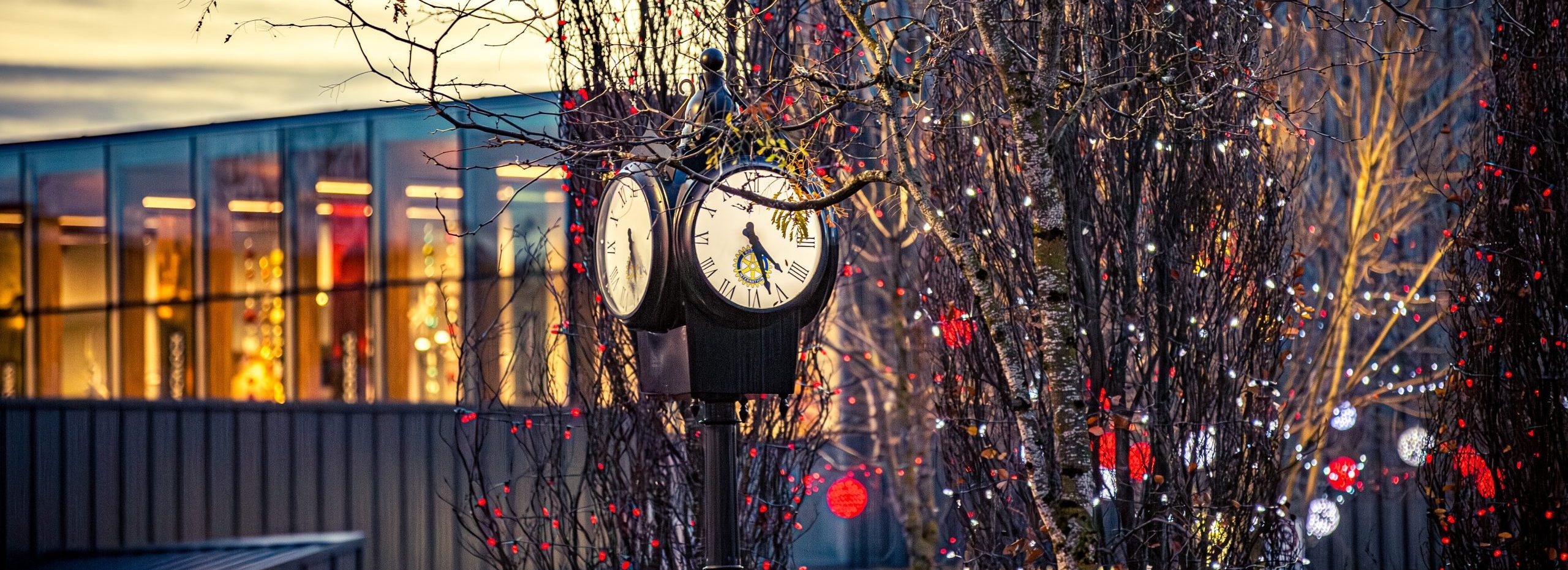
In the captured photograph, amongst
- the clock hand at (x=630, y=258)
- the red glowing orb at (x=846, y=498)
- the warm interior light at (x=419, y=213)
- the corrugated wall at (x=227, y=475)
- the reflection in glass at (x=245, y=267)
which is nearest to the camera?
the clock hand at (x=630, y=258)

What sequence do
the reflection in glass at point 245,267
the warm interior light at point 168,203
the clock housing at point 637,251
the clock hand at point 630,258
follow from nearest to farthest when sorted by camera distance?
the clock housing at point 637,251 < the clock hand at point 630,258 < the reflection in glass at point 245,267 < the warm interior light at point 168,203

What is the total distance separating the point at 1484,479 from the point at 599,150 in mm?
5405

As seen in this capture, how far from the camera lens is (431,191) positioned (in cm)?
1703

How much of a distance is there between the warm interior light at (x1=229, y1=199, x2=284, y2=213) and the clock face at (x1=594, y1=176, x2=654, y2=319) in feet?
49.3

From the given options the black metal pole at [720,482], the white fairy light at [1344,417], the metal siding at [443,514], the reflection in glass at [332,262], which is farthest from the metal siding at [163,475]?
the reflection in glass at [332,262]

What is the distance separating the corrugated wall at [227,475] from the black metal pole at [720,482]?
14.5ft

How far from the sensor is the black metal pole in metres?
3.94

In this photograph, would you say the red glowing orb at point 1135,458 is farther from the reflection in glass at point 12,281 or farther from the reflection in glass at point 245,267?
the reflection in glass at point 12,281

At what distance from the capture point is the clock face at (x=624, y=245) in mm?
3938

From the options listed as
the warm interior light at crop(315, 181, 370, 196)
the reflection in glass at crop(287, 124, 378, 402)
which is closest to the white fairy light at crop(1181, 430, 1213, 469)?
the reflection in glass at crop(287, 124, 378, 402)

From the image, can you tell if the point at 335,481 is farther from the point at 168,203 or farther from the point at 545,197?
the point at 168,203

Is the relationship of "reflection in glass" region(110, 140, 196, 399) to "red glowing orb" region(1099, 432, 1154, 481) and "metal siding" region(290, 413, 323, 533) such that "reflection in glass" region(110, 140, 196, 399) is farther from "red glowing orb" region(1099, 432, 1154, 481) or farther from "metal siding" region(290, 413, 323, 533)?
"red glowing orb" region(1099, 432, 1154, 481)

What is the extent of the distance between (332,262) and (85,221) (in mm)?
3440

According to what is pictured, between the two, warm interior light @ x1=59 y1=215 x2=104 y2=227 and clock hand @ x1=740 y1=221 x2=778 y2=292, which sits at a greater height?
warm interior light @ x1=59 y1=215 x2=104 y2=227
